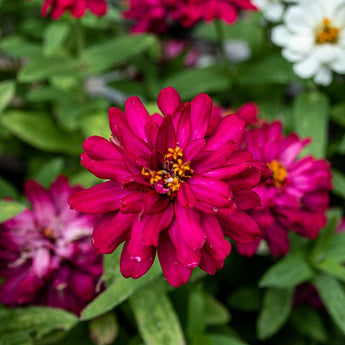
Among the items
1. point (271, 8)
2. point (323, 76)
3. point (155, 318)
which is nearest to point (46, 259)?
point (155, 318)

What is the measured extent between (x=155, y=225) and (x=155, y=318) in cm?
31

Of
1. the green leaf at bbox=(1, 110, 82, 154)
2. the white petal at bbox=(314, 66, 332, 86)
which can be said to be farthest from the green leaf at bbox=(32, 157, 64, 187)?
the white petal at bbox=(314, 66, 332, 86)

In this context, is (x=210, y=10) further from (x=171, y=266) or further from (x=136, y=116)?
(x=171, y=266)

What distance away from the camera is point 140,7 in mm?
1175

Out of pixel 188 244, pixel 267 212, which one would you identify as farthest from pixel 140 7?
pixel 188 244

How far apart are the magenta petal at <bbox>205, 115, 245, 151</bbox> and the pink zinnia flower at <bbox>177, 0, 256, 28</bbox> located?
1.57 feet

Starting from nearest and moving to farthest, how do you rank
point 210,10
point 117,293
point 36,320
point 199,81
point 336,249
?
point 117,293
point 36,320
point 336,249
point 210,10
point 199,81

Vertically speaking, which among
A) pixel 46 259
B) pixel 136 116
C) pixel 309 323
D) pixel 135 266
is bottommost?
pixel 309 323

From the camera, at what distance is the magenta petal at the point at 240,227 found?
566 mm

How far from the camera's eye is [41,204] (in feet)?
2.84

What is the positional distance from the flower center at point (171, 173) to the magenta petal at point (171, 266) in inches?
2.4

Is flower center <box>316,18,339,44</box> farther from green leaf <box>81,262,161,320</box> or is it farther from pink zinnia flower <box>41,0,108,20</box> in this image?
green leaf <box>81,262,161,320</box>

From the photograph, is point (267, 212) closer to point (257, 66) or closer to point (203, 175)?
point (203, 175)

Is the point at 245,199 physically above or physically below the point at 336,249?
above
